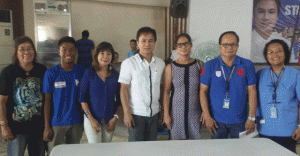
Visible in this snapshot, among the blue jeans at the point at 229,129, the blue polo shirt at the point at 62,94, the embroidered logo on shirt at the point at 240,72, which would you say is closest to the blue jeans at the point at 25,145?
the blue polo shirt at the point at 62,94

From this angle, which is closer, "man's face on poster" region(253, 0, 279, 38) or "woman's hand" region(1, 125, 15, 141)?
"woman's hand" region(1, 125, 15, 141)

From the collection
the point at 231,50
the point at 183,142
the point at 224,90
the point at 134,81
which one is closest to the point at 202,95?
the point at 224,90

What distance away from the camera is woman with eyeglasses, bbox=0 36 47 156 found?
186 centimetres

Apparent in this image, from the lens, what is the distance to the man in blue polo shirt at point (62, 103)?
1.94 m

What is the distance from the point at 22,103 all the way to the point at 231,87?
1.68 m

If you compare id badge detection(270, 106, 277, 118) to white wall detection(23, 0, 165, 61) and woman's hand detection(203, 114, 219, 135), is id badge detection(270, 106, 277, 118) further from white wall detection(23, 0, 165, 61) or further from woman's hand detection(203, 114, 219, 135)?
white wall detection(23, 0, 165, 61)

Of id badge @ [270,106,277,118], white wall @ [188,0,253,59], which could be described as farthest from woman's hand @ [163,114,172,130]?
white wall @ [188,0,253,59]

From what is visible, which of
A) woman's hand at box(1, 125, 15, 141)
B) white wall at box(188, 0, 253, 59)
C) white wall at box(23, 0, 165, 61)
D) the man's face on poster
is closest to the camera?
woman's hand at box(1, 125, 15, 141)

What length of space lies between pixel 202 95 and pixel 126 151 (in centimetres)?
100

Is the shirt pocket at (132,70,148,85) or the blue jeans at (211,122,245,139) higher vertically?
the shirt pocket at (132,70,148,85)

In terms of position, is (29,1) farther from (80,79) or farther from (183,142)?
(183,142)

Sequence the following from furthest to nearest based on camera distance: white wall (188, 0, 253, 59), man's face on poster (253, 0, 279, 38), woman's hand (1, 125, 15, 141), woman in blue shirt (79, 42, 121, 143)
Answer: man's face on poster (253, 0, 279, 38)
white wall (188, 0, 253, 59)
woman in blue shirt (79, 42, 121, 143)
woman's hand (1, 125, 15, 141)

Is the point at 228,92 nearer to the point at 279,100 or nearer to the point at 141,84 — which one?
the point at 279,100

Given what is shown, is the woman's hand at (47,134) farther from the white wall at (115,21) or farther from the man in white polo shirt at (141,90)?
the white wall at (115,21)
